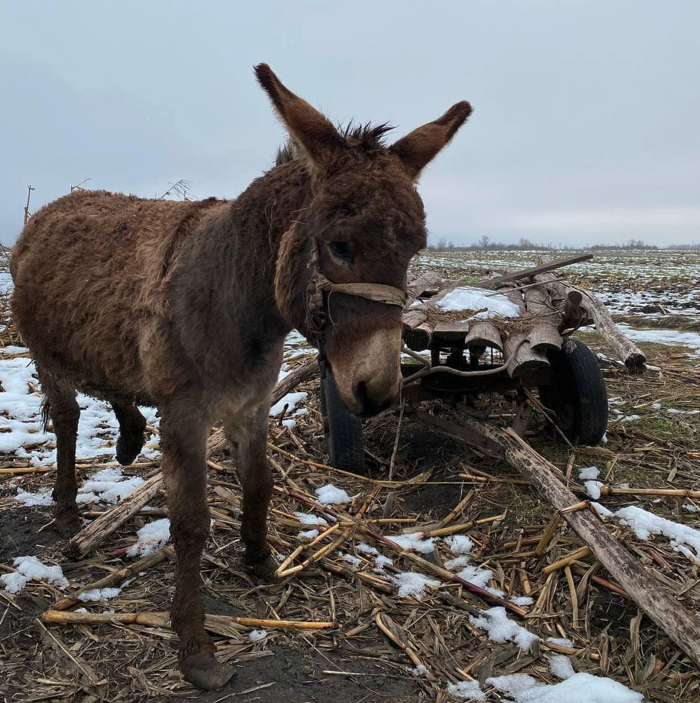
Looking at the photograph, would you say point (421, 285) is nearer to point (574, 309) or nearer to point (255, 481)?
point (574, 309)

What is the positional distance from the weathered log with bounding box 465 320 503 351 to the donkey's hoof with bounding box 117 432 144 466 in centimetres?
280

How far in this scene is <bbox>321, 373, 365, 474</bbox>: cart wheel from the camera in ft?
15.4

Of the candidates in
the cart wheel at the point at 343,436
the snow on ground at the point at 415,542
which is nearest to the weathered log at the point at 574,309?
the cart wheel at the point at 343,436

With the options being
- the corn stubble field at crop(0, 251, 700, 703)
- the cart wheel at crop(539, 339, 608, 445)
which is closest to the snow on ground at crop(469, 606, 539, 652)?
the corn stubble field at crop(0, 251, 700, 703)

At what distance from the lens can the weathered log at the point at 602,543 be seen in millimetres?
2463

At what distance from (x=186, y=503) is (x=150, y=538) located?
4.03 feet

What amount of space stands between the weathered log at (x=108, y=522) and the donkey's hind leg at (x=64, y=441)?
36cm

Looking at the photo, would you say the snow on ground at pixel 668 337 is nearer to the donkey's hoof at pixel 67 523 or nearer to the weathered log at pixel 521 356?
the weathered log at pixel 521 356

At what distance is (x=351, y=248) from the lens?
2191 millimetres

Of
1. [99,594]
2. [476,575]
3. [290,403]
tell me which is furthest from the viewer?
[290,403]

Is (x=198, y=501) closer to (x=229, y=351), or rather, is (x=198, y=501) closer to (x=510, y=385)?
(x=229, y=351)

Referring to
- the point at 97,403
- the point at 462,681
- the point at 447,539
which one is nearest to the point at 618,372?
the point at 447,539

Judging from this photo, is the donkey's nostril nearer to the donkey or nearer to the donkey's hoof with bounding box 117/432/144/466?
the donkey

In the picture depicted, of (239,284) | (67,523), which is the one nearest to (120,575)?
(67,523)
